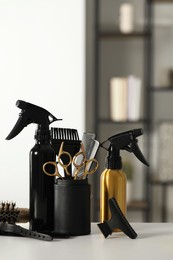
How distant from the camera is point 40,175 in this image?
64.6 inches

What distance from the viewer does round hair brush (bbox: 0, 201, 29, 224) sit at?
1649mm

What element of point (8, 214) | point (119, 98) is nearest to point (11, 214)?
point (8, 214)

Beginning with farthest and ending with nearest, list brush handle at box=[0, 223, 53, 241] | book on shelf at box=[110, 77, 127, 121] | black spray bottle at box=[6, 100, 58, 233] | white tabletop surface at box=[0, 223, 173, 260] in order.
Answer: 1. book on shelf at box=[110, 77, 127, 121]
2. black spray bottle at box=[6, 100, 58, 233]
3. brush handle at box=[0, 223, 53, 241]
4. white tabletop surface at box=[0, 223, 173, 260]

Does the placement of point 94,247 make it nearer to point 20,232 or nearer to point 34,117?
point 20,232

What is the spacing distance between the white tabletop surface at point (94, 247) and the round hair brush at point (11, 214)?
76 millimetres

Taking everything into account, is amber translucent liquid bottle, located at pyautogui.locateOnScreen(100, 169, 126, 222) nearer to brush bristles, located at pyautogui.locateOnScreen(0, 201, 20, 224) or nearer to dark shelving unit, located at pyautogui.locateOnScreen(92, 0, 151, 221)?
brush bristles, located at pyautogui.locateOnScreen(0, 201, 20, 224)

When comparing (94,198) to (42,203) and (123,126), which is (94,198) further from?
(42,203)

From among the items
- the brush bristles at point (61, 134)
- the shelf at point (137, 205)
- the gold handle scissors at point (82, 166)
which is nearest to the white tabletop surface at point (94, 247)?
the gold handle scissors at point (82, 166)

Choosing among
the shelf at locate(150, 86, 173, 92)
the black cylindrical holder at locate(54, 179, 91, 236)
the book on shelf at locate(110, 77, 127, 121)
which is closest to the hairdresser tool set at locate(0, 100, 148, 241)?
the black cylindrical holder at locate(54, 179, 91, 236)

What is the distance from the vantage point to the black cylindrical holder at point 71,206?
5.20 feet

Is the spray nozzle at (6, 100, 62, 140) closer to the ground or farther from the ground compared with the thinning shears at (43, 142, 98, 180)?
farther from the ground

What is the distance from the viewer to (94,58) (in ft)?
12.9

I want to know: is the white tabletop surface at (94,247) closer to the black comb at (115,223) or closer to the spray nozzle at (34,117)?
the black comb at (115,223)

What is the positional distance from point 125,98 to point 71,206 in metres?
2.28
